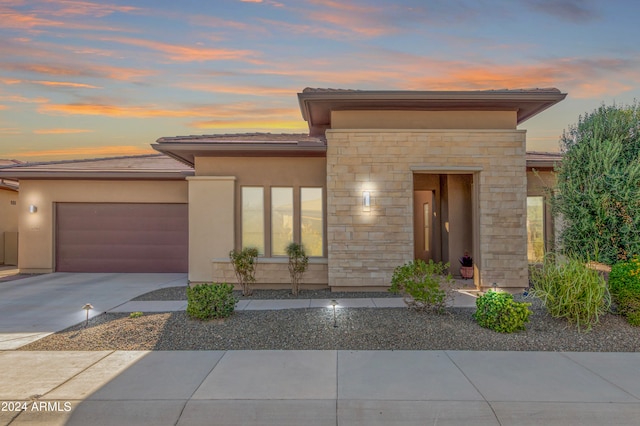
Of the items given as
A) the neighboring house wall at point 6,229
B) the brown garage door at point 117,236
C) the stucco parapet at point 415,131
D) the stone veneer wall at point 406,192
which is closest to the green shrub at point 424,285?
the stone veneer wall at point 406,192

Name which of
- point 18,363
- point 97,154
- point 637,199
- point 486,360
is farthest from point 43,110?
point 637,199

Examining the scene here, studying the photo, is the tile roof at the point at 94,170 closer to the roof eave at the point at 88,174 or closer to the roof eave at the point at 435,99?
the roof eave at the point at 88,174

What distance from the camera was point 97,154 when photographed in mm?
19703

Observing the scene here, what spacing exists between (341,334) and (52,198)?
1214 centimetres

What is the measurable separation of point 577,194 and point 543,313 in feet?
8.20

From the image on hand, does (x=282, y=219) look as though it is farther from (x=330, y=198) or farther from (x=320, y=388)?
(x=320, y=388)

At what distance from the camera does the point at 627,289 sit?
6.05m

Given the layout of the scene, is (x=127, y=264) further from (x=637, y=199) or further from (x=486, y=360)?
(x=637, y=199)

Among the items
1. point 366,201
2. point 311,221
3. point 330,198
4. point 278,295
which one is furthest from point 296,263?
point 366,201

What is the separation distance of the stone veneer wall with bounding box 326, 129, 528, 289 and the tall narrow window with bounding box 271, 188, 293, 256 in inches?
67.0

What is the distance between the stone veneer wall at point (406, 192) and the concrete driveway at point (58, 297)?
17.7 feet

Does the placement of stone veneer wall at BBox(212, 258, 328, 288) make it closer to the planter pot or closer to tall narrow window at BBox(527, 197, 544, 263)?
the planter pot

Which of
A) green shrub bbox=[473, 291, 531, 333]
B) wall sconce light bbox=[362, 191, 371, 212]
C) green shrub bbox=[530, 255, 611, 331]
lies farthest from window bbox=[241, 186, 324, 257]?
green shrub bbox=[530, 255, 611, 331]

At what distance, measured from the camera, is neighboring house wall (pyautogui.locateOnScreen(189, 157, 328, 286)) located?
968cm
